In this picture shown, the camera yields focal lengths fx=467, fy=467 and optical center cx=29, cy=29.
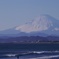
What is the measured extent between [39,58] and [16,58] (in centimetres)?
256

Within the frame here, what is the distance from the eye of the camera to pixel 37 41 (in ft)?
474

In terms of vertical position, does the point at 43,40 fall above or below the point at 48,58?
above

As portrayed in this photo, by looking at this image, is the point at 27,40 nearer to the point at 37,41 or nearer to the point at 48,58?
the point at 37,41

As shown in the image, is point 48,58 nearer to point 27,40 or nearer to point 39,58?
point 39,58

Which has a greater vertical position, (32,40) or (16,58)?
(32,40)

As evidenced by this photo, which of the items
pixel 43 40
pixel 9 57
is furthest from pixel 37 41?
pixel 9 57

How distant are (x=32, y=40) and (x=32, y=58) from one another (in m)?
97.6

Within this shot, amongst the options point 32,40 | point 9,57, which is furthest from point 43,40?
point 9,57

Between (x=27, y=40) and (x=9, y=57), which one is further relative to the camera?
(x=27, y=40)

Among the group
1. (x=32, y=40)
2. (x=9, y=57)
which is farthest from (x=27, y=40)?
(x=9, y=57)

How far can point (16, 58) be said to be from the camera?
5191cm

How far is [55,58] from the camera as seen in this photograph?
51094mm

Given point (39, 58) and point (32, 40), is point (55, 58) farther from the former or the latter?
point (32, 40)

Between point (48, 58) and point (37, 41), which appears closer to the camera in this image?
point (48, 58)
